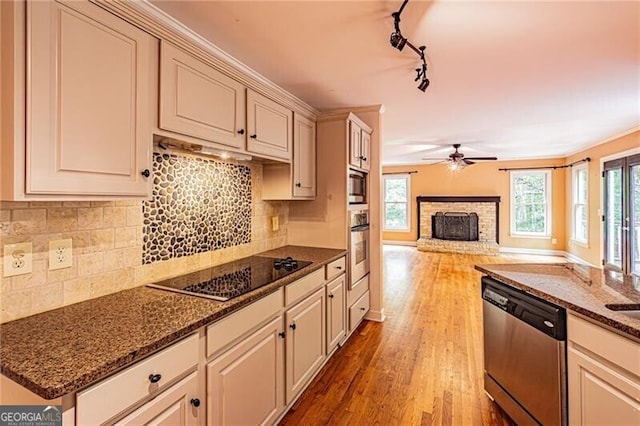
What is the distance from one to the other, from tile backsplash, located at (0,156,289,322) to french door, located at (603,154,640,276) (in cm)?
589

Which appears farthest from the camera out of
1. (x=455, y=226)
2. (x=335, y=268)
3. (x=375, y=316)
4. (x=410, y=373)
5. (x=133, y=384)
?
(x=455, y=226)

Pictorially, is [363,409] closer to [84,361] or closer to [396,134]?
[84,361]

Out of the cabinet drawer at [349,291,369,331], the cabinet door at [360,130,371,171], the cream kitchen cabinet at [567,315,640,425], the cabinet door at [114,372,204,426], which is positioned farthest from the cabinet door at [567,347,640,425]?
the cabinet door at [360,130,371,171]

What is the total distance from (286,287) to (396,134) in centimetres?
373

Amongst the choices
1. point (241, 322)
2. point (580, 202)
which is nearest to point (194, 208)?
point (241, 322)

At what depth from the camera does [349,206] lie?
2.93 metres

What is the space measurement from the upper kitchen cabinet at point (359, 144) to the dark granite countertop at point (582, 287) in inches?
57.3

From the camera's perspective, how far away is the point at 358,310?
10.4 feet

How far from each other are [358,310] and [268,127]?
200 cm

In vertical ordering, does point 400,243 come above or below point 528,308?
below

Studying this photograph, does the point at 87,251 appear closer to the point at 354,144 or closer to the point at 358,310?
the point at 354,144

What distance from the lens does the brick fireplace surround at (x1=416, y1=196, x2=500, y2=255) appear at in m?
7.75

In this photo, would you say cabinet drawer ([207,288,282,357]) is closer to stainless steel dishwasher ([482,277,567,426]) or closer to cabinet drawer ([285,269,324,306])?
cabinet drawer ([285,269,324,306])

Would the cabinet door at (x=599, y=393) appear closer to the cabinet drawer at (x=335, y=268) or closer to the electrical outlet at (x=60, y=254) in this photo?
the cabinet drawer at (x=335, y=268)
